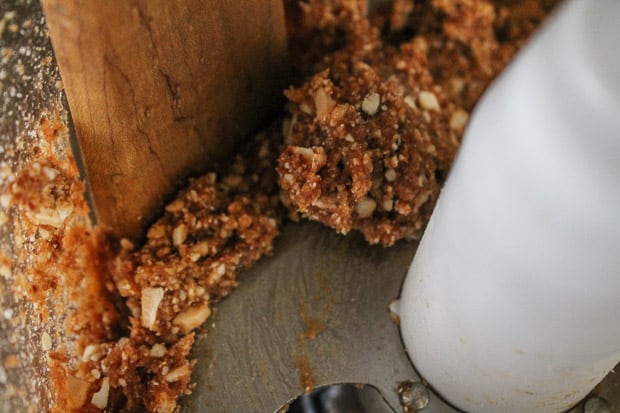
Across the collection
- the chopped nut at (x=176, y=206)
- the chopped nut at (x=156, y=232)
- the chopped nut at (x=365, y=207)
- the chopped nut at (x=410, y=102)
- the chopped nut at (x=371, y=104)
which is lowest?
the chopped nut at (x=156, y=232)

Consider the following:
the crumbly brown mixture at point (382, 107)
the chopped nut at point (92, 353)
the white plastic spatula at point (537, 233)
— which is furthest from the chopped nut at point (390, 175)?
the chopped nut at point (92, 353)

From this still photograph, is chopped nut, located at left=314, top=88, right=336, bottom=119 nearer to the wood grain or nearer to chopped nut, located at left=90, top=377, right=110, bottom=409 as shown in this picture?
the wood grain

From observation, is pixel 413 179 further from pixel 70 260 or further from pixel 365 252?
pixel 70 260

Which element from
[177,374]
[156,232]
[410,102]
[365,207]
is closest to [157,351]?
[177,374]

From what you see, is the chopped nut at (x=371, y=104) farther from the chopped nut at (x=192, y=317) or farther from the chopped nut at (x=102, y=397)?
the chopped nut at (x=102, y=397)

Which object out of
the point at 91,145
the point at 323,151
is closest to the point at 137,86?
the point at 91,145

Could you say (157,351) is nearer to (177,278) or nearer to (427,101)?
(177,278)

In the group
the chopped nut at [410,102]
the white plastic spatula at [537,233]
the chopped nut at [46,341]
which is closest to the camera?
the white plastic spatula at [537,233]
